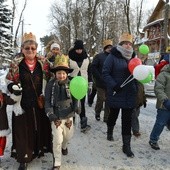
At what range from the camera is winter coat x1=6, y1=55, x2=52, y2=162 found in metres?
4.45

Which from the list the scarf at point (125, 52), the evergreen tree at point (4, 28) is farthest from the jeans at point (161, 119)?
the evergreen tree at point (4, 28)

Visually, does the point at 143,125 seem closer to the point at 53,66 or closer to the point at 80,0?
the point at 53,66

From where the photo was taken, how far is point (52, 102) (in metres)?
4.48

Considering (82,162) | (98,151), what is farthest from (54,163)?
(98,151)

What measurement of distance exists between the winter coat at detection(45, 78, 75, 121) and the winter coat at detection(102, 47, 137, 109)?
3.24ft

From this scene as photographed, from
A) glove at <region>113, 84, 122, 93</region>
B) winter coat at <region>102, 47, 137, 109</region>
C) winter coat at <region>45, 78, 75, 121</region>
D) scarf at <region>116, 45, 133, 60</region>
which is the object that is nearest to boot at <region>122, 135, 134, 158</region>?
winter coat at <region>102, 47, 137, 109</region>

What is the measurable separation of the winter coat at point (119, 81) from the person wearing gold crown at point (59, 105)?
96 cm

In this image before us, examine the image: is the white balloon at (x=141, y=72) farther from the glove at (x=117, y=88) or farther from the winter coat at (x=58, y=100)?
the winter coat at (x=58, y=100)

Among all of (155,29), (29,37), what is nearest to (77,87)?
(29,37)

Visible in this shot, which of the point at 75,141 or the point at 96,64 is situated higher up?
the point at 96,64

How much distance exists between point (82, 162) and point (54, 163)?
59cm

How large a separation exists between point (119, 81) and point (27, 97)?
64.8 inches

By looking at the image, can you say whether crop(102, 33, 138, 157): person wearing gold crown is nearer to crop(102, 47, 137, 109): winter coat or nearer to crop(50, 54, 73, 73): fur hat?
crop(102, 47, 137, 109): winter coat

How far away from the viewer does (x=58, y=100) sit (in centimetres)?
452
